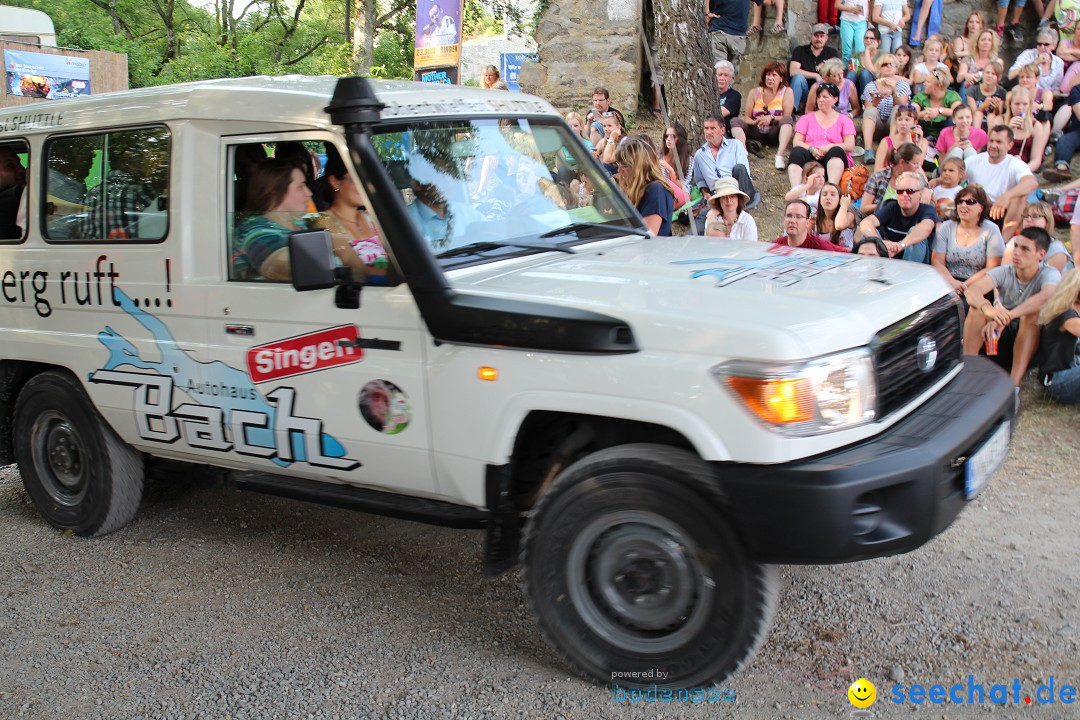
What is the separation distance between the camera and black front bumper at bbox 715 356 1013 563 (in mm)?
2969

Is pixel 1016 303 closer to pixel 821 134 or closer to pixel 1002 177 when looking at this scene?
pixel 1002 177

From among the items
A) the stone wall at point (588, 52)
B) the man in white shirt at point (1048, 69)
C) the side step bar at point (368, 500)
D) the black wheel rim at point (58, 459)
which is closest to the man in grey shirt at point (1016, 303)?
the man in white shirt at point (1048, 69)

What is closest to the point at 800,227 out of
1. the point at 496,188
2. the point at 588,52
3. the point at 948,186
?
the point at 948,186

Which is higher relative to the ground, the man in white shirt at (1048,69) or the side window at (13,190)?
the man in white shirt at (1048,69)

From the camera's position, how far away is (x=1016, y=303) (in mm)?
7000

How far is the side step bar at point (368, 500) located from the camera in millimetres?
3777

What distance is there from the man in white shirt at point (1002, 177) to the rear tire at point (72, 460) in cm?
706

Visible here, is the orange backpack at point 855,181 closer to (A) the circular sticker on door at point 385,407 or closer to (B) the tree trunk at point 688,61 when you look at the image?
(B) the tree trunk at point 688,61

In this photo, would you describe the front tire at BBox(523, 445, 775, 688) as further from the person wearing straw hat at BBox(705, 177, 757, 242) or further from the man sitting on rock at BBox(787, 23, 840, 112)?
the man sitting on rock at BBox(787, 23, 840, 112)

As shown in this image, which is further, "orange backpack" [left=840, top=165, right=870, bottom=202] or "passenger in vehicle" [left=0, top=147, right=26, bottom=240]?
"orange backpack" [left=840, top=165, right=870, bottom=202]

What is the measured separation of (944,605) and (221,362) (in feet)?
10.8

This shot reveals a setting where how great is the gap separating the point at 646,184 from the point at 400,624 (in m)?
3.85

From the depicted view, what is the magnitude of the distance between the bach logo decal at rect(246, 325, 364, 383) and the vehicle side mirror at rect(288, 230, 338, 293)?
0.28 meters

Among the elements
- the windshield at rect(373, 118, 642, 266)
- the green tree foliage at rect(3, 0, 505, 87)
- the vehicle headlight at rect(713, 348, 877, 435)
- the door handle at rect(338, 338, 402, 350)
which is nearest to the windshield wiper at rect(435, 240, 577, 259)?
the windshield at rect(373, 118, 642, 266)
